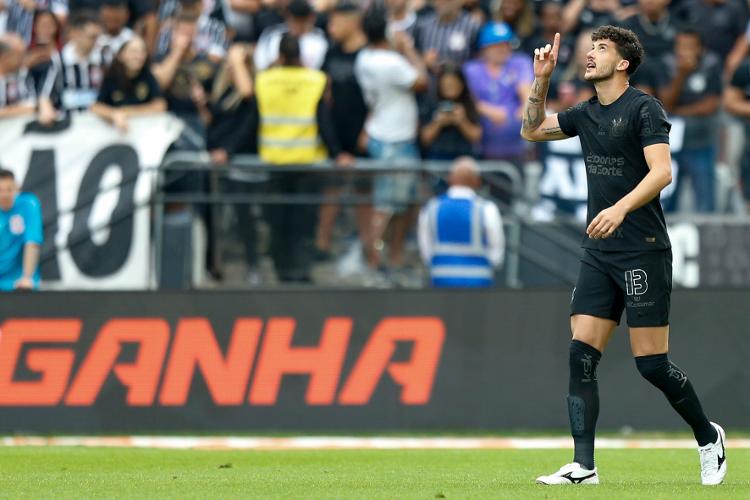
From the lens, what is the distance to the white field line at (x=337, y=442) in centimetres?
1207

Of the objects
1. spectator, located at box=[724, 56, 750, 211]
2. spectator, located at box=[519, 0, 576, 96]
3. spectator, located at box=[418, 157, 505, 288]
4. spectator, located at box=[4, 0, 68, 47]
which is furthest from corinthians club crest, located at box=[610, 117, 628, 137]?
spectator, located at box=[4, 0, 68, 47]

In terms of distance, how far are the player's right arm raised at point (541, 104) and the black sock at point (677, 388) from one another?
4.63ft

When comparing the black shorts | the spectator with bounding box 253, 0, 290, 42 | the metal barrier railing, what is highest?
the spectator with bounding box 253, 0, 290, 42

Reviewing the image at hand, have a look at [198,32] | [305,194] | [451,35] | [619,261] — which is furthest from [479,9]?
→ [619,261]

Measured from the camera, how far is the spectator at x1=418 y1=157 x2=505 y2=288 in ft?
46.5

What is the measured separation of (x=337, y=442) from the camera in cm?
1255

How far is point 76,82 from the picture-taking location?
16.0 metres

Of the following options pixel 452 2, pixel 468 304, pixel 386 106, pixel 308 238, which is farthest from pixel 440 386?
pixel 452 2

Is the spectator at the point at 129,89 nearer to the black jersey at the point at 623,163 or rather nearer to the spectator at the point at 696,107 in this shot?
the spectator at the point at 696,107

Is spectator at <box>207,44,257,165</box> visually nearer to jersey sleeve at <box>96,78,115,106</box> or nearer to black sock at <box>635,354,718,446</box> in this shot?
jersey sleeve at <box>96,78,115,106</box>

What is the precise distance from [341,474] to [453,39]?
26.9 feet

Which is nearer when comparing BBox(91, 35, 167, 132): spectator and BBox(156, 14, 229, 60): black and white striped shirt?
BBox(91, 35, 167, 132): spectator

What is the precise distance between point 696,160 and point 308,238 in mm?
4203

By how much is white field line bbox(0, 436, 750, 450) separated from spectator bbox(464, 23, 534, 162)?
3.93m
